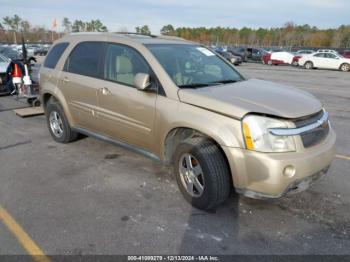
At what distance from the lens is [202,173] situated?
125 inches

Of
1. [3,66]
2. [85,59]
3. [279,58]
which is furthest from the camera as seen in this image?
[279,58]

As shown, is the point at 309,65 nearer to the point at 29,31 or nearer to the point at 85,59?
the point at 85,59

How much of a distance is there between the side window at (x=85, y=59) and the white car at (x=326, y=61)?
79.8ft

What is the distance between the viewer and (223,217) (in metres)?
3.23

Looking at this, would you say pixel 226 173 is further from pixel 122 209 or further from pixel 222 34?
pixel 222 34

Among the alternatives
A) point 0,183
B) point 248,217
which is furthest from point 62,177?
point 248,217

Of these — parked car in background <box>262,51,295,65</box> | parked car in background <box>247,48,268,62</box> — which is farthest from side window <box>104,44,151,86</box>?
parked car in background <box>247,48,268,62</box>

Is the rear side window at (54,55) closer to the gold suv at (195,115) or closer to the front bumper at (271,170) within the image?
the gold suv at (195,115)

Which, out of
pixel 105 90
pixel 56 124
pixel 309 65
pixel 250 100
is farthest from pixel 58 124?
pixel 309 65

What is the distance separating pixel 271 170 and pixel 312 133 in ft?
2.20

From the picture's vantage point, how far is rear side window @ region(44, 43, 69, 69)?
5098 millimetres

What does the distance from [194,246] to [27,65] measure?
7.50 metres

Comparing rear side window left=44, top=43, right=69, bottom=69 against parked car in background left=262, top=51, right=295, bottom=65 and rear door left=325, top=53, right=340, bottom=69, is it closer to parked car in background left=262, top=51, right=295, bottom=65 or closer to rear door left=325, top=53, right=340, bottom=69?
rear door left=325, top=53, right=340, bottom=69

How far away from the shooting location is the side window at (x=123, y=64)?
3.81 metres
